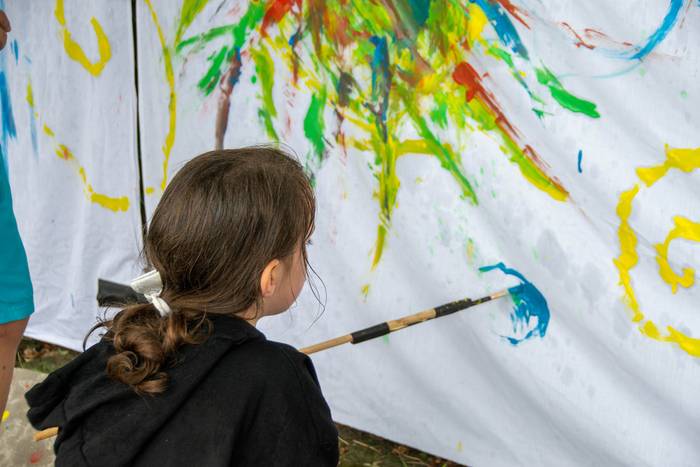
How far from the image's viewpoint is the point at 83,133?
2697 millimetres

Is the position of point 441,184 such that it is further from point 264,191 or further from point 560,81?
point 264,191

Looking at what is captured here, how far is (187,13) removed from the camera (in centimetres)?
230

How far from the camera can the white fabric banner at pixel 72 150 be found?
2568mm

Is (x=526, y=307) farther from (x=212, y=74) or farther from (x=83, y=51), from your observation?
(x=83, y=51)

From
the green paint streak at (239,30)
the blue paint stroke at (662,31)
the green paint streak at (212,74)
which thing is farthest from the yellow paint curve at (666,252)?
the green paint streak at (212,74)

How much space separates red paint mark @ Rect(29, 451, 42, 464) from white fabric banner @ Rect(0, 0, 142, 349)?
701 millimetres

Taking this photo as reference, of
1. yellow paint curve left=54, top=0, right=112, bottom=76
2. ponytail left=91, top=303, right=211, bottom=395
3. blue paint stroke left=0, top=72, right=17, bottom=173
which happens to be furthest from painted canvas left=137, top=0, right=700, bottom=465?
ponytail left=91, top=303, right=211, bottom=395

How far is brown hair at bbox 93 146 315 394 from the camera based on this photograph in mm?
1119

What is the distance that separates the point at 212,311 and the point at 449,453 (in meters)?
1.15

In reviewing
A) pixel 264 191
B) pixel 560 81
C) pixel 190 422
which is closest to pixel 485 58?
pixel 560 81

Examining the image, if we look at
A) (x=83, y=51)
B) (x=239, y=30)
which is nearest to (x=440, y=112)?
(x=239, y=30)

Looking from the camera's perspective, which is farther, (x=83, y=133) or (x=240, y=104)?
(x=83, y=133)

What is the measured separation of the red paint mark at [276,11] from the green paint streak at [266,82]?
62 millimetres

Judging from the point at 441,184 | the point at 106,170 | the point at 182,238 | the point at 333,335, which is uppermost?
the point at 182,238
